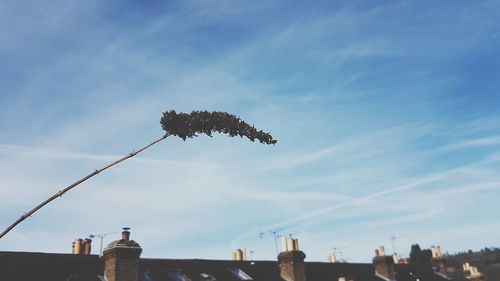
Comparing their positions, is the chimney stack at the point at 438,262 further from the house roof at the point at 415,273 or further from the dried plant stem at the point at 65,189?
the dried plant stem at the point at 65,189

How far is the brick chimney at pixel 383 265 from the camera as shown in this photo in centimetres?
3397

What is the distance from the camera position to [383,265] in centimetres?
3419

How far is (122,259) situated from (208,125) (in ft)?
50.2

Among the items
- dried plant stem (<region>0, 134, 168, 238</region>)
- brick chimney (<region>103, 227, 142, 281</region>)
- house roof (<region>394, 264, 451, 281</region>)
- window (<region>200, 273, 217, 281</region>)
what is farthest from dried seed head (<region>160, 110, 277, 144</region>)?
house roof (<region>394, 264, 451, 281</region>)

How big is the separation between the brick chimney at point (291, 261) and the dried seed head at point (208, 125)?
22766 mm

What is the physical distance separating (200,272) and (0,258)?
401 inches

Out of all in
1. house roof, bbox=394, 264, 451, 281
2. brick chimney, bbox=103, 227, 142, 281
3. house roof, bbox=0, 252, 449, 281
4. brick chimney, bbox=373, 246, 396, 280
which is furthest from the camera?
house roof, bbox=394, 264, 451, 281

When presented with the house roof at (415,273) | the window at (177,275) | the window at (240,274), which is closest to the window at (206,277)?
the window at (177,275)

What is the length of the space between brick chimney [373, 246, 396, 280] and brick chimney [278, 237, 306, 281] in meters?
9.50

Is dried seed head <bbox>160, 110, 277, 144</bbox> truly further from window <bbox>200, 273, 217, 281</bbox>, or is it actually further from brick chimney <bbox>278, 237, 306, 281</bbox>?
brick chimney <bbox>278, 237, 306, 281</bbox>

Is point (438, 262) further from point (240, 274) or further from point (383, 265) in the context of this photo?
point (240, 274)

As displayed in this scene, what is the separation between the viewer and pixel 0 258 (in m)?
17.7

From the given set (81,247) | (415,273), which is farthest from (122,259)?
(415,273)

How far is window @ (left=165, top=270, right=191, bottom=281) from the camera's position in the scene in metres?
22.6
